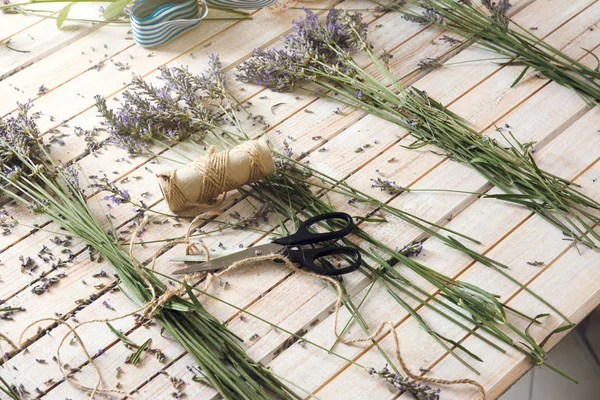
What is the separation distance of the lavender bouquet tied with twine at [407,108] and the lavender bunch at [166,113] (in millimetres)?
126

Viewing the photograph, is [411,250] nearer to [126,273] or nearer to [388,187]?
[388,187]

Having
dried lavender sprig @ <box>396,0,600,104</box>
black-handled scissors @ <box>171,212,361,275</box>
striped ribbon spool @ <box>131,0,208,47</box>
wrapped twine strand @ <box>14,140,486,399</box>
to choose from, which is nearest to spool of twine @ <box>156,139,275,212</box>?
wrapped twine strand @ <box>14,140,486,399</box>

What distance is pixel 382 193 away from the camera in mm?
1703

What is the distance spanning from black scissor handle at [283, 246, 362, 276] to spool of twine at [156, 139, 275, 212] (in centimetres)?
22

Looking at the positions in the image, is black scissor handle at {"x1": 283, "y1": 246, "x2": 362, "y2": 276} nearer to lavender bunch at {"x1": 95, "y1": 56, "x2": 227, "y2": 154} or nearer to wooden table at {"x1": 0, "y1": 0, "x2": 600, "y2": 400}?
wooden table at {"x1": 0, "y1": 0, "x2": 600, "y2": 400}

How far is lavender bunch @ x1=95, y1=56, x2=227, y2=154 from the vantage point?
183 centimetres

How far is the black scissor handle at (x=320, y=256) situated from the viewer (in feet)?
5.02

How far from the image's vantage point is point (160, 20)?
6.73 feet

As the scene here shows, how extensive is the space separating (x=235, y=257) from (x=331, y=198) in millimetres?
295

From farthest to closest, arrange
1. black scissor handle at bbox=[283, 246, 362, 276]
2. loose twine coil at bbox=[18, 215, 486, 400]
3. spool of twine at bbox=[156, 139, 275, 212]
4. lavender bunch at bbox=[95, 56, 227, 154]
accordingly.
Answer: lavender bunch at bbox=[95, 56, 227, 154]
spool of twine at bbox=[156, 139, 275, 212]
black scissor handle at bbox=[283, 246, 362, 276]
loose twine coil at bbox=[18, 215, 486, 400]

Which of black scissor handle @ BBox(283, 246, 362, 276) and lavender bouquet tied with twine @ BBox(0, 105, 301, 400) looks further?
black scissor handle @ BBox(283, 246, 362, 276)

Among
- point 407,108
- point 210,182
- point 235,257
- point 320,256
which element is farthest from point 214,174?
point 407,108

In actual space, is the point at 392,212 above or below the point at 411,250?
above

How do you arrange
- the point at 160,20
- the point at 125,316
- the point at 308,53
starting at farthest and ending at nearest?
the point at 160,20, the point at 308,53, the point at 125,316
